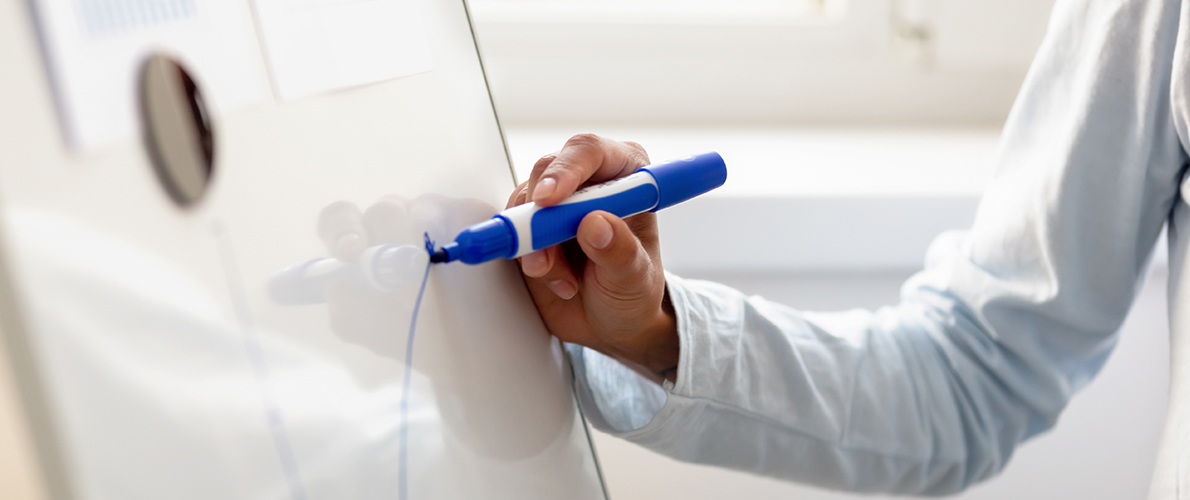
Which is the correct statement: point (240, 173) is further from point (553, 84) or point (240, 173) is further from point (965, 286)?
point (553, 84)

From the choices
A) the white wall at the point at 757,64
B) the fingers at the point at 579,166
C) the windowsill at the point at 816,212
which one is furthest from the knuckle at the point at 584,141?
the white wall at the point at 757,64

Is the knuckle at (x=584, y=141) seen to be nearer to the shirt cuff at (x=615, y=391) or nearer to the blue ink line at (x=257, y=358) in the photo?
the shirt cuff at (x=615, y=391)

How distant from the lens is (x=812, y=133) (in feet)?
2.57

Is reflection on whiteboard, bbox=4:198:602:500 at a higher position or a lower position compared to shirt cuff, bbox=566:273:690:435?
higher

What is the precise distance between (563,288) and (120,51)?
213 mm

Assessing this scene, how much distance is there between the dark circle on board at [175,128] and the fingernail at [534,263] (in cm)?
15

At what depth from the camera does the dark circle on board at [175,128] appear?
131 millimetres

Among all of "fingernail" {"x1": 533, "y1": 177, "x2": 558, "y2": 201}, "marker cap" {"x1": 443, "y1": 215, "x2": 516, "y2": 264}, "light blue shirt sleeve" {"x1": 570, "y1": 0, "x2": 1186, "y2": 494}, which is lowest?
"light blue shirt sleeve" {"x1": 570, "y1": 0, "x2": 1186, "y2": 494}

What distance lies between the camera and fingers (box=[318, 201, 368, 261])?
187 mm

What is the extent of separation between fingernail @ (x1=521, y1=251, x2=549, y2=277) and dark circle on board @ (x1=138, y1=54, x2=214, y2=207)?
15cm

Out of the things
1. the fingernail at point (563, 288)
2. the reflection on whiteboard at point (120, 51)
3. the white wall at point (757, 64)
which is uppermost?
the white wall at point (757, 64)

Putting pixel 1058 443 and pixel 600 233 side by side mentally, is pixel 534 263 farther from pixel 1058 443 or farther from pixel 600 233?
pixel 1058 443

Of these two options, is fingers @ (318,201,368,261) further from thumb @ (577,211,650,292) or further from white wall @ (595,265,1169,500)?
white wall @ (595,265,1169,500)

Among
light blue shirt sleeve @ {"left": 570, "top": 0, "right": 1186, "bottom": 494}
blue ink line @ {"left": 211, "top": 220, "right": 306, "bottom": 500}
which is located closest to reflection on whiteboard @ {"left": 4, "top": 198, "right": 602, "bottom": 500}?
blue ink line @ {"left": 211, "top": 220, "right": 306, "bottom": 500}
